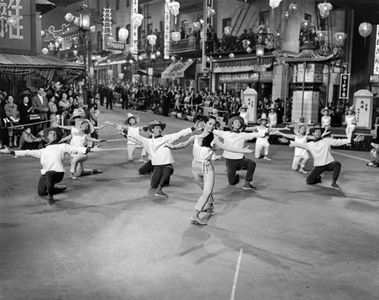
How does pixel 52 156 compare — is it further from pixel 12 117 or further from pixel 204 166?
pixel 12 117

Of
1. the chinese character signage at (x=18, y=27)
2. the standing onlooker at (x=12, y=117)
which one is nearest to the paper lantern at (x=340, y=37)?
the chinese character signage at (x=18, y=27)

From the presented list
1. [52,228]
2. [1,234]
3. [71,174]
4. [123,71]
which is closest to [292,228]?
[52,228]

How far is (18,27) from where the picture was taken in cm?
1720

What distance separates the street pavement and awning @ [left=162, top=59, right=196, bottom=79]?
2297cm

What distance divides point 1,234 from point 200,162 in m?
A: 3.04

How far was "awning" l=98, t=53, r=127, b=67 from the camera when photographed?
39.7m

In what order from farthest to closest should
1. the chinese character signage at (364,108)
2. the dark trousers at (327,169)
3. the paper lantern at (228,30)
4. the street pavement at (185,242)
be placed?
1. the paper lantern at (228,30)
2. the chinese character signage at (364,108)
3. the dark trousers at (327,169)
4. the street pavement at (185,242)

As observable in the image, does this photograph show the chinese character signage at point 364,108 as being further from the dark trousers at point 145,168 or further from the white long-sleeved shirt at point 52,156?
the white long-sleeved shirt at point 52,156

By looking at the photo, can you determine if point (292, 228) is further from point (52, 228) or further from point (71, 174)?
point (71, 174)

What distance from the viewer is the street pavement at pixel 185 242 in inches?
176

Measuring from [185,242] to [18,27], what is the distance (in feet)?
47.6

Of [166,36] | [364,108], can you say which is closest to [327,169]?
[364,108]

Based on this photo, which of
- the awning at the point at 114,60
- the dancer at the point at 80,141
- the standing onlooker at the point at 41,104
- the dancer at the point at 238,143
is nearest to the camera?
the dancer at the point at 238,143

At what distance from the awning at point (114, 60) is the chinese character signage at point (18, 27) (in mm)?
21255
